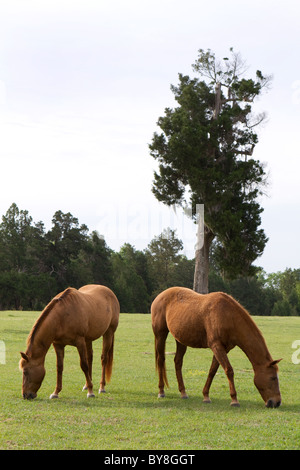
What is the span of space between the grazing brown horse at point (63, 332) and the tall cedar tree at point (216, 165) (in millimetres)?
22806

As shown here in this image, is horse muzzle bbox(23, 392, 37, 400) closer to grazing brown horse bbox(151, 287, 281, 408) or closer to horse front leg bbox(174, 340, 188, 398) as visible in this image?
grazing brown horse bbox(151, 287, 281, 408)

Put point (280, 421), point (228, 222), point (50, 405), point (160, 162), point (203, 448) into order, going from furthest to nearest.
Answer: point (160, 162) → point (228, 222) → point (50, 405) → point (280, 421) → point (203, 448)

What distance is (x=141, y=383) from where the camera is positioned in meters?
11.6

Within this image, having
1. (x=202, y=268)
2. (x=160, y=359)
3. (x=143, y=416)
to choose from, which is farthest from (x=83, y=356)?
(x=202, y=268)

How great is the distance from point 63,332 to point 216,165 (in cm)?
2612

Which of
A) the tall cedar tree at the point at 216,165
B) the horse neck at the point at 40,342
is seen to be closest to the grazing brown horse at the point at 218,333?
the horse neck at the point at 40,342

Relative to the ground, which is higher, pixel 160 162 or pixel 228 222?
pixel 160 162

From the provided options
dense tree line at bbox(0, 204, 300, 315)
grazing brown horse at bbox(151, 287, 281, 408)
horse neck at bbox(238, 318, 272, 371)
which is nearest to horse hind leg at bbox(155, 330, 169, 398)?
grazing brown horse at bbox(151, 287, 281, 408)

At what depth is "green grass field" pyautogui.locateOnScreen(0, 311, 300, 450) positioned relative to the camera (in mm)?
6504

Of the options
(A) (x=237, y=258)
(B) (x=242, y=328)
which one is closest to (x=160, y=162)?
(A) (x=237, y=258)

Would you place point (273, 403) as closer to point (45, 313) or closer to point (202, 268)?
point (45, 313)

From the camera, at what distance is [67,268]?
6144 cm

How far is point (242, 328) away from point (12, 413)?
12.1ft
